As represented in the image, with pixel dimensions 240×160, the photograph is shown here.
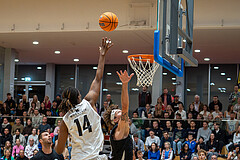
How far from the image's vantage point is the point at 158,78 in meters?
20.5

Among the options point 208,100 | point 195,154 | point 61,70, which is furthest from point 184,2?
point 61,70

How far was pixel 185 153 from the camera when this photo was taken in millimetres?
14711

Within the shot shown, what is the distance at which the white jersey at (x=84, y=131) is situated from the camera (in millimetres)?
4594

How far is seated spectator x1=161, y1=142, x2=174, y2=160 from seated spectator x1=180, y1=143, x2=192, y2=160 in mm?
391

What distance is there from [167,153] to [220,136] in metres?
2.03

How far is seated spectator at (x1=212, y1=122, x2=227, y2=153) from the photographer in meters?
14.5

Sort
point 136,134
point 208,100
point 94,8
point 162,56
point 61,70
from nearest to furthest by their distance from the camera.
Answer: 1. point 162,56
2. point 136,134
3. point 94,8
4. point 208,100
5. point 61,70

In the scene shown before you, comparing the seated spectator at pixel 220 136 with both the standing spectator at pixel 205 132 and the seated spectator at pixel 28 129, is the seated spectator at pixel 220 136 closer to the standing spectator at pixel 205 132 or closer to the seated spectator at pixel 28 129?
the standing spectator at pixel 205 132

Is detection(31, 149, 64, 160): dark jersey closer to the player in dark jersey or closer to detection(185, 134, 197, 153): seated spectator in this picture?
the player in dark jersey

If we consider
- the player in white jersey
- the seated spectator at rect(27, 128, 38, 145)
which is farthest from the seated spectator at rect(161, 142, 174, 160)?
the player in white jersey

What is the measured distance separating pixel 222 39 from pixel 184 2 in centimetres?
1056

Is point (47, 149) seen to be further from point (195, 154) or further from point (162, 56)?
point (195, 154)

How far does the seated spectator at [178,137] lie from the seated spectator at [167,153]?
0.28 meters

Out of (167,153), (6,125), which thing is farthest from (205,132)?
(6,125)
